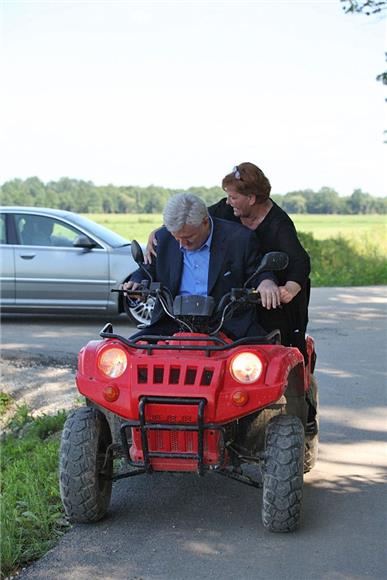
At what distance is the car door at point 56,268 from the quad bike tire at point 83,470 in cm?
850

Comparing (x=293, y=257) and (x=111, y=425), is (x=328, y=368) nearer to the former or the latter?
(x=293, y=257)

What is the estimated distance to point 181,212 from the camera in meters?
5.75

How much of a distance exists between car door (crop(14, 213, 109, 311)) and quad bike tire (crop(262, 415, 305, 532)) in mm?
8868

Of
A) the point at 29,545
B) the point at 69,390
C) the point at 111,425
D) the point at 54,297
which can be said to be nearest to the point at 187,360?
the point at 111,425

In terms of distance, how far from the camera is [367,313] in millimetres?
15422

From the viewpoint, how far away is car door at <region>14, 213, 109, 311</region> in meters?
14.3

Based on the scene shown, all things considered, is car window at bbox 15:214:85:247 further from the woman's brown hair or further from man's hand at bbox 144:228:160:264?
the woman's brown hair

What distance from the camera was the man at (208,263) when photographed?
587 cm

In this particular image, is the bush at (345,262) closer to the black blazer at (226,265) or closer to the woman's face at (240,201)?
the woman's face at (240,201)

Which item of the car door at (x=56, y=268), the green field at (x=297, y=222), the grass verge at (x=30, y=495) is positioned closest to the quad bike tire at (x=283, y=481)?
the grass verge at (x=30, y=495)

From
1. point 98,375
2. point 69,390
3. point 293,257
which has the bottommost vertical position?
point 69,390

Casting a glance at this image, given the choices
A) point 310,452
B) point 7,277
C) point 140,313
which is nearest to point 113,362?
point 310,452

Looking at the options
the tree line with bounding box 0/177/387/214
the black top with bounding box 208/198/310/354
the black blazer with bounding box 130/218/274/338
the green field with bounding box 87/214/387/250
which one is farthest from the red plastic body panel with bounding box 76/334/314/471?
the tree line with bounding box 0/177/387/214

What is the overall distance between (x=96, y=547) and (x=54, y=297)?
364 inches
